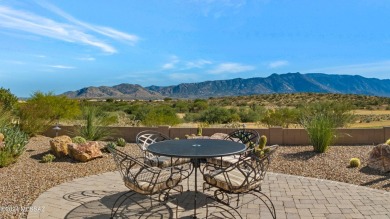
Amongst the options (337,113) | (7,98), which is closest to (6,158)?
(7,98)

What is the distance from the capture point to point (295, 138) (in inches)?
401

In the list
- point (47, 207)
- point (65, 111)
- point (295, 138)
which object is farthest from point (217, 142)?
point (65, 111)

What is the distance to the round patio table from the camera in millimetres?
4207

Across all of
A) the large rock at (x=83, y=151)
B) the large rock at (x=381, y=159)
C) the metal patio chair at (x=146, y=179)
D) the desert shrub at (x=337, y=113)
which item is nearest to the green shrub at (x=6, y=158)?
the large rock at (x=83, y=151)

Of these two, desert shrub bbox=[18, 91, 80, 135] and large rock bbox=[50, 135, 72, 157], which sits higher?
desert shrub bbox=[18, 91, 80, 135]

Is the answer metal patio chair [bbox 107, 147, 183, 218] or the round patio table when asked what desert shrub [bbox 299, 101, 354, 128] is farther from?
metal patio chair [bbox 107, 147, 183, 218]

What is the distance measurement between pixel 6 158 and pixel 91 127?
3.19m

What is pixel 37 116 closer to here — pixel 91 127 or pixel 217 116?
pixel 91 127

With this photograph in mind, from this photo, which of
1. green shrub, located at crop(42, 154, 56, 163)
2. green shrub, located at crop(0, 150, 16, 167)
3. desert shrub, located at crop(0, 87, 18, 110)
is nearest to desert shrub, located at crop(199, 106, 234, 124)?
desert shrub, located at crop(0, 87, 18, 110)

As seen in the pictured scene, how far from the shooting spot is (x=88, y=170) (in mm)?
6977

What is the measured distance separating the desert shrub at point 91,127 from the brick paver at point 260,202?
4.00 metres

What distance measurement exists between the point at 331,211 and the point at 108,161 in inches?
197

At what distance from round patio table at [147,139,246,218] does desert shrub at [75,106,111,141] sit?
18.2 feet

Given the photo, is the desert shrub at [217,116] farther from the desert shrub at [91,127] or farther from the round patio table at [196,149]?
the round patio table at [196,149]
